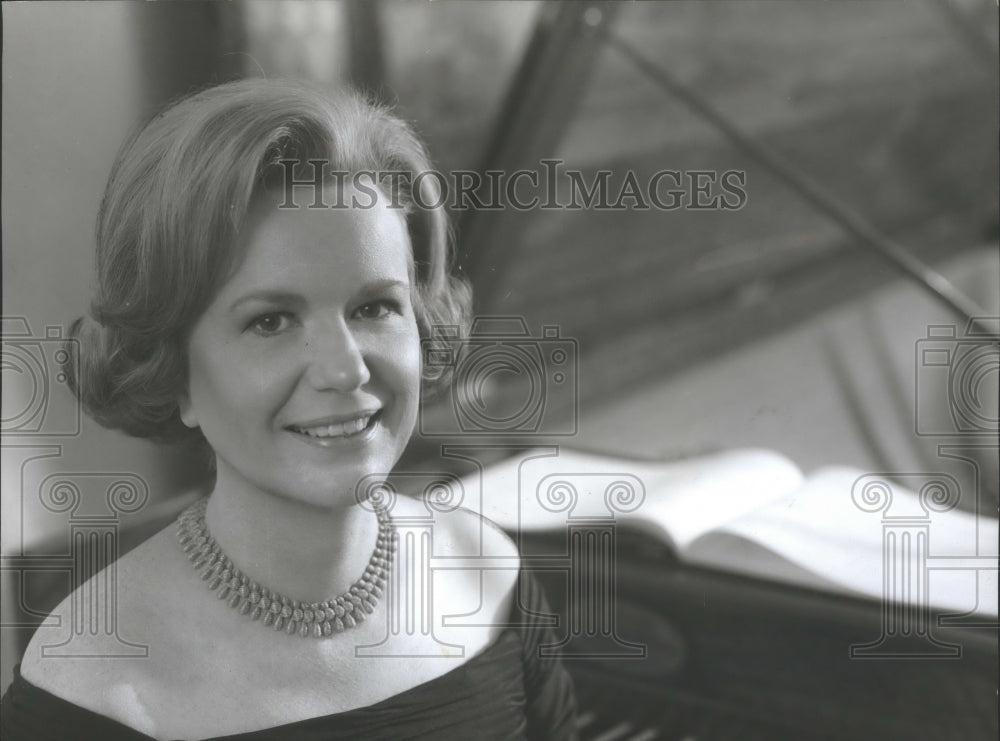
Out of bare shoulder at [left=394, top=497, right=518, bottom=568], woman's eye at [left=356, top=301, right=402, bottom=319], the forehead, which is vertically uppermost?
the forehead

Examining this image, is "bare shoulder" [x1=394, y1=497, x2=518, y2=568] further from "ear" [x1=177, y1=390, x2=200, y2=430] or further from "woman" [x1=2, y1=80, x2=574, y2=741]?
"ear" [x1=177, y1=390, x2=200, y2=430]

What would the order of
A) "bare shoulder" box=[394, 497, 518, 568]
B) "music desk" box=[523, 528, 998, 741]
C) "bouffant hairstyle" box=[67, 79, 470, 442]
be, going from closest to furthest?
1. "bouffant hairstyle" box=[67, 79, 470, 442]
2. "bare shoulder" box=[394, 497, 518, 568]
3. "music desk" box=[523, 528, 998, 741]

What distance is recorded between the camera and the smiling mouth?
26.6 inches

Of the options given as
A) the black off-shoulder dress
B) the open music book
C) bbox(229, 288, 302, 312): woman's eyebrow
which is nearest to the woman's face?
bbox(229, 288, 302, 312): woman's eyebrow

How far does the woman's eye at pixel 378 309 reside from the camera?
68cm

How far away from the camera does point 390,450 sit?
0.71 m

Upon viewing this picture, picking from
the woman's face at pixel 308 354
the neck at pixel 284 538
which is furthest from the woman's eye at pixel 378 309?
the neck at pixel 284 538

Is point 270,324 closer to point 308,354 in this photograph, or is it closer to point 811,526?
point 308,354

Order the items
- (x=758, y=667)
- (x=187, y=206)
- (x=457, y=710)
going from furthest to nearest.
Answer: (x=758, y=667) < (x=457, y=710) < (x=187, y=206)

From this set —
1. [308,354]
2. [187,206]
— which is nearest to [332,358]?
[308,354]

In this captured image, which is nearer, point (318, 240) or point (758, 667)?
point (318, 240)

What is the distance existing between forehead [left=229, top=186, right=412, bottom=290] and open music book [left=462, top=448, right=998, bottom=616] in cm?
29

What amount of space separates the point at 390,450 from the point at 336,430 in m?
0.05

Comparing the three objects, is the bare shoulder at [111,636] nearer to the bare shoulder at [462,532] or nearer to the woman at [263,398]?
the woman at [263,398]
